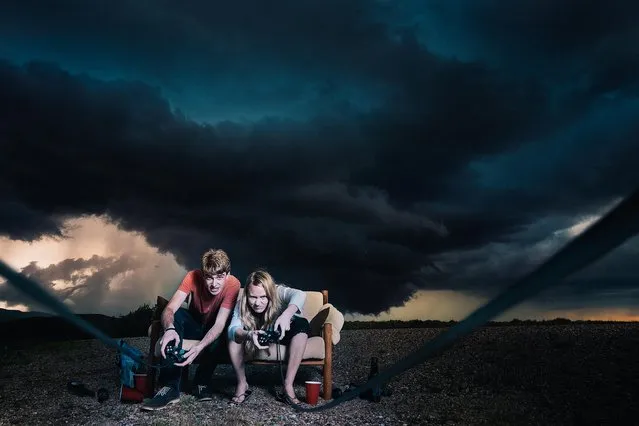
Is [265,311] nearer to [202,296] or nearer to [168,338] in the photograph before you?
[202,296]

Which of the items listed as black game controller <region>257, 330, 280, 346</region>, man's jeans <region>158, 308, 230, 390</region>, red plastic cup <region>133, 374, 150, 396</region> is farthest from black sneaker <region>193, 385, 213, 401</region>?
black game controller <region>257, 330, 280, 346</region>

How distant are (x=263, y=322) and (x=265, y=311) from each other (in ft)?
0.45

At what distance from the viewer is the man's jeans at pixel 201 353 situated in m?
6.95

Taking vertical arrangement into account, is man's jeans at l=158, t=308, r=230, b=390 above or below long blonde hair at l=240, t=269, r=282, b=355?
below

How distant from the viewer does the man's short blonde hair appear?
6.35 m

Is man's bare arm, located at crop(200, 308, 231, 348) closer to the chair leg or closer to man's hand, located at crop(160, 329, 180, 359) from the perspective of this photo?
man's hand, located at crop(160, 329, 180, 359)

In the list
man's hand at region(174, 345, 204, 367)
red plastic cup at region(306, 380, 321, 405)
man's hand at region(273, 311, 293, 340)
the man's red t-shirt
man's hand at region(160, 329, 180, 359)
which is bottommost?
red plastic cup at region(306, 380, 321, 405)

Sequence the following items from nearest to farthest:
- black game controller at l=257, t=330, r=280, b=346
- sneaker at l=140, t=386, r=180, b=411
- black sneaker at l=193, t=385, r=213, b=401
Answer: black game controller at l=257, t=330, r=280, b=346 → sneaker at l=140, t=386, r=180, b=411 → black sneaker at l=193, t=385, r=213, b=401

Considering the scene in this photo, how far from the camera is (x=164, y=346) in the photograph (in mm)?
6262

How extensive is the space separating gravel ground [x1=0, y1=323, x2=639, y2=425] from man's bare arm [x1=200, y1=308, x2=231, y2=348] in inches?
30.6

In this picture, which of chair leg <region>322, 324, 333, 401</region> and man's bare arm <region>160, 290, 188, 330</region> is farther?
chair leg <region>322, 324, 333, 401</region>

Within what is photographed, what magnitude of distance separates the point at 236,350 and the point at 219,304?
2.16 ft

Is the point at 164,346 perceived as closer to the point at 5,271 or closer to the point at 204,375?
the point at 204,375

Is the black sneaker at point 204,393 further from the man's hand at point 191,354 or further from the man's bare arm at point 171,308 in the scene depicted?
the man's bare arm at point 171,308
